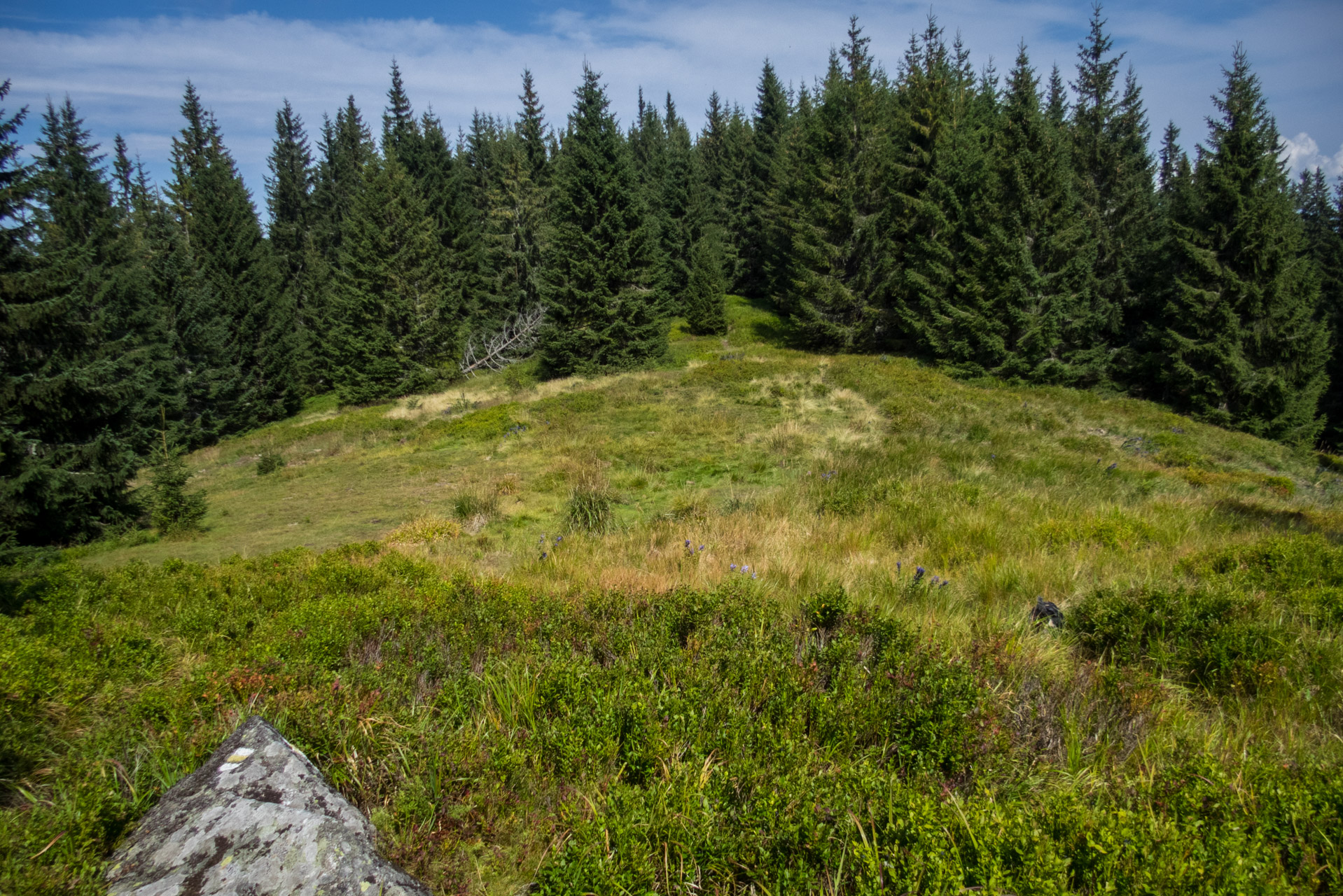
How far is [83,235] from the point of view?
27.2m

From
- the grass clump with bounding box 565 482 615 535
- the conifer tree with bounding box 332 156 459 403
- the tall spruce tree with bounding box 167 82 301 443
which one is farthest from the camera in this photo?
the conifer tree with bounding box 332 156 459 403

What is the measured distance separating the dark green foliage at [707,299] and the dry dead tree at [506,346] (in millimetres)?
8578

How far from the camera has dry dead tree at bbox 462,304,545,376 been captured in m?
33.4

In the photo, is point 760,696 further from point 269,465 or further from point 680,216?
point 680,216

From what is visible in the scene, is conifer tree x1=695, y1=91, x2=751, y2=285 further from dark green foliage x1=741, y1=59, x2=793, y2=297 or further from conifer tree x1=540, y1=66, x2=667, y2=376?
conifer tree x1=540, y1=66, x2=667, y2=376

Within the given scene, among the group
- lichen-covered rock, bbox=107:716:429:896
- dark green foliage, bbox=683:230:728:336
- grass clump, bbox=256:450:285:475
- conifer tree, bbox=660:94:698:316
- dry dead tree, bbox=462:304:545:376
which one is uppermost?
conifer tree, bbox=660:94:698:316

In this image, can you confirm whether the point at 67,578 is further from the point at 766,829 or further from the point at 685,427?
the point at 685,427

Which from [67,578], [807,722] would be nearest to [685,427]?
[67,578]

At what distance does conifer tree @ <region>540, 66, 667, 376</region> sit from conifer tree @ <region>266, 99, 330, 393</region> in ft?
63.4

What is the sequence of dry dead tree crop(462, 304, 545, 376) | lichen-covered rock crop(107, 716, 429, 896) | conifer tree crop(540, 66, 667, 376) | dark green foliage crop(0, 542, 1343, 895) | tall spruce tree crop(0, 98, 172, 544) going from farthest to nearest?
1. dry dead tree crop(462, 304, 545, 376)
2. conifer tree crop(540, 66, 667, 376)
3. tall spruce tree crop(0, 98, 172, 544)
4. dark green foliage crop(0, 542, 1343, 895)
5. lichen-covered rock crop(107, 716, 429, 896)

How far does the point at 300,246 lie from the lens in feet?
160

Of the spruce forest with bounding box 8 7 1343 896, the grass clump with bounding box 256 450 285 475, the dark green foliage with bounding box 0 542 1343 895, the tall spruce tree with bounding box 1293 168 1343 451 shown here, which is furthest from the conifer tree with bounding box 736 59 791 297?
the dark green foliage with bounding box 0 542 1343 895

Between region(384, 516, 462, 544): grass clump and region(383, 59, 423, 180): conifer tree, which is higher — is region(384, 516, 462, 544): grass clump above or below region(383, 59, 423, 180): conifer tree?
below

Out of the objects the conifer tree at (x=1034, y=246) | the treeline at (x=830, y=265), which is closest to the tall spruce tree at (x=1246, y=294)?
the treeline at (x=830, y=265)
